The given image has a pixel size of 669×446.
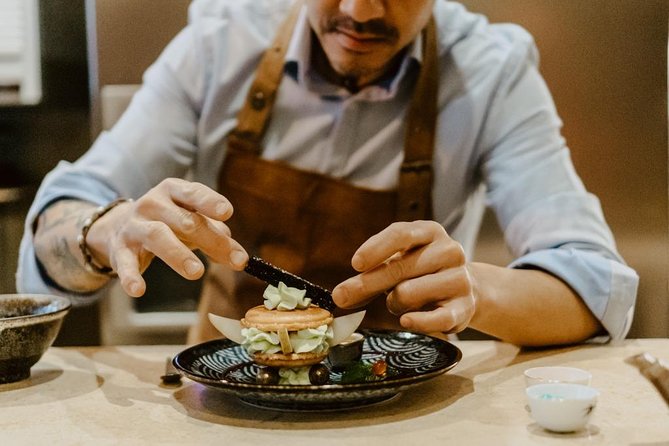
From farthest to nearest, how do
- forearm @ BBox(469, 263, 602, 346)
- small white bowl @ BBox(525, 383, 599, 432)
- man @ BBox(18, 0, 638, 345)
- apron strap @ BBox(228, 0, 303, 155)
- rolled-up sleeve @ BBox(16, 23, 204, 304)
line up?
apron strap @ BBox(228, 0, 303, 155)
rolled-up sleeve @ BBox(16, 23, 204, 304)
man @ BBox(18, 0, 638, 345)
forearm @ BBox(469, 263, 602, 346)
small white bowl @ BBox(525, 383, 599, 432)

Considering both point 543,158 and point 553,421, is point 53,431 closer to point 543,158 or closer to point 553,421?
point 553,421

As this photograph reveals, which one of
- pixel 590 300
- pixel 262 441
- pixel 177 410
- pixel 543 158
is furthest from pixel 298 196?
pixel 262 441

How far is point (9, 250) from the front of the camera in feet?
10.3

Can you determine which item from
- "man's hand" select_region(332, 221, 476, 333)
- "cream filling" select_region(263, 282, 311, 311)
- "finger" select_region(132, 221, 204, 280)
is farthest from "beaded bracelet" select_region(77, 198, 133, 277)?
"man's hand" select_region(332, 221, 476, 333)

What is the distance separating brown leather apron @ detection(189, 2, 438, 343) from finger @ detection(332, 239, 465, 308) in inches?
36.6

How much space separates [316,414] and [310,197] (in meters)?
1.22

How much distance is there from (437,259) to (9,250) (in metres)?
2.28

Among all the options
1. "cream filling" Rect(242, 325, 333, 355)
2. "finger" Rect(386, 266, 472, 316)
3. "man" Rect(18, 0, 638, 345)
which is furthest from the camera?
"man" Rect(18, 0, 638, 345)

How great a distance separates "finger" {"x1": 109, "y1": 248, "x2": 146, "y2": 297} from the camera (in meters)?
1.46

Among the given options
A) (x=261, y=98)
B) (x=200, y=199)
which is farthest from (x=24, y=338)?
(x=261, y=98)

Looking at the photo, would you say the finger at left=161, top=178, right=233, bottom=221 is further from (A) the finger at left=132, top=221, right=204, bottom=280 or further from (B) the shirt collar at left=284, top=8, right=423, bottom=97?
(B) the shirt collar at left=284, top=8, right=423, bottom=97

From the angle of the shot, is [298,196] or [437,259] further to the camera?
[298,196]

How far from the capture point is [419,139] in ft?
8.02

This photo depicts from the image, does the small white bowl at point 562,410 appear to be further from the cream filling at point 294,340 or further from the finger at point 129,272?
the finger at point 129,272
